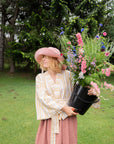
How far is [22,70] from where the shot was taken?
488 inches

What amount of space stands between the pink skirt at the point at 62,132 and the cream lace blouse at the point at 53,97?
5cm

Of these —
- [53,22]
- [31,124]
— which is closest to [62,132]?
[31,124]

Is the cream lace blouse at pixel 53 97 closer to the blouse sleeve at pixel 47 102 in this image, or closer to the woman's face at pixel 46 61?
the blouse sleeve at pixel 47 102

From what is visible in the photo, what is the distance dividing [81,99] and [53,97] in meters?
0.35

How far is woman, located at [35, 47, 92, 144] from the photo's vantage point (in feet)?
5.28

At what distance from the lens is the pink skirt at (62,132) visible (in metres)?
1.64

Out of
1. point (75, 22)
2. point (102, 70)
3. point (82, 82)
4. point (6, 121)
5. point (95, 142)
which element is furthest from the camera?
point (75, 22)

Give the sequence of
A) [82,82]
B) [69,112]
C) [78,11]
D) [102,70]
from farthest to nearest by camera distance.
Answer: [78,11] → [69,112] → [82,82] → [102,70]

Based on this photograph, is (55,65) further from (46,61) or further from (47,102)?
(47,102)

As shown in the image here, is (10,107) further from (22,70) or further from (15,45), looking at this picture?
(22,70)

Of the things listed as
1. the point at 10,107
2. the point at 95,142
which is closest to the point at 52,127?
the point at 95,142

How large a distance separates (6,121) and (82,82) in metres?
2.95

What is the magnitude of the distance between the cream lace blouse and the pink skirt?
0.17 feet

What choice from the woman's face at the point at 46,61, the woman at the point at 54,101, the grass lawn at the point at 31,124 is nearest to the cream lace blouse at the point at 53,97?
the woman at the point at 54,101
